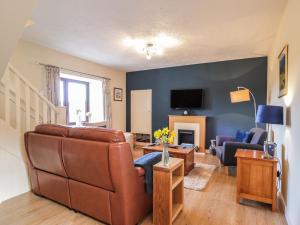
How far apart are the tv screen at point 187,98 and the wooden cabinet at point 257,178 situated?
3107 mm

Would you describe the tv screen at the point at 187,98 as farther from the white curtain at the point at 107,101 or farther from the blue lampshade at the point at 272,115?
the blue lampshade at the point at 272,115

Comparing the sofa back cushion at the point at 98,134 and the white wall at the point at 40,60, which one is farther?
the white wall at the point at 40,60

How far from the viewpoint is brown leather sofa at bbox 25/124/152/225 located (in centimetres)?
185

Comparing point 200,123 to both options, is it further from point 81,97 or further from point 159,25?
point 81,97

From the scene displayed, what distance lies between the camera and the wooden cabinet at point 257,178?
7.84 feet

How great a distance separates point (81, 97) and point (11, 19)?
410 cm

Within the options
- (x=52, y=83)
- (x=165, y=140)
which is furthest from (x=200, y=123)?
(x=52, y=83)

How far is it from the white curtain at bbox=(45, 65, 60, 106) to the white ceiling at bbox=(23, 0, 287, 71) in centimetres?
50

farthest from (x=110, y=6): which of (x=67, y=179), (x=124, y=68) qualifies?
(x=124, y=68)

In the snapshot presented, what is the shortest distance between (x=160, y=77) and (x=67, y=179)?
4.66 metres

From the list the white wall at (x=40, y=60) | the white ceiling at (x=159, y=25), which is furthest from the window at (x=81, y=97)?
the white ceiling at (x=159, y=25)

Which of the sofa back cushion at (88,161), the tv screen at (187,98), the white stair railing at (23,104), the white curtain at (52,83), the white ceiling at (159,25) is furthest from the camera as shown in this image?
the tv screen at (187,98)

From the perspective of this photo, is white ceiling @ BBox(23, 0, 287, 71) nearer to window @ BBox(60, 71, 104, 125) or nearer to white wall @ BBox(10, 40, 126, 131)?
white wall @ BBox(10, 40, 126, 131)

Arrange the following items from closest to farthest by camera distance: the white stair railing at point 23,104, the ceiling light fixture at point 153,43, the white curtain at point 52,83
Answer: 1. the white stair railing at point 23,104
2. the ceiling light fixture at point 153,43
3. the white curtain at point 52,83
